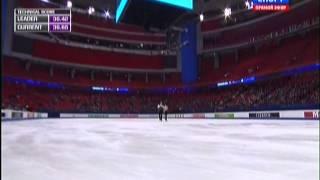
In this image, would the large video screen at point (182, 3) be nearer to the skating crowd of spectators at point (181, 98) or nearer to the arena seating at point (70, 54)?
the skating crowd of spectators at point (181, 98)

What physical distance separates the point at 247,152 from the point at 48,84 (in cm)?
4115

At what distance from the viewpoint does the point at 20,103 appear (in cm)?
3528

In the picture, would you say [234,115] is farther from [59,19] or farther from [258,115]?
[59,19]

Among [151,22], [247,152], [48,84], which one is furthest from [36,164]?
[48,84]

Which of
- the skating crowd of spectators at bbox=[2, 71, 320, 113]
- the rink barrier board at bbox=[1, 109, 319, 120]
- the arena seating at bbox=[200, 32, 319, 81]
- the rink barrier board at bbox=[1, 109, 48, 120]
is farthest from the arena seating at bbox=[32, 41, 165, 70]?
the arena seating at bbox=[200, 32, 319, 81]

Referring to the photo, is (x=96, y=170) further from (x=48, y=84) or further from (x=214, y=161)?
(x=48, y=84)
